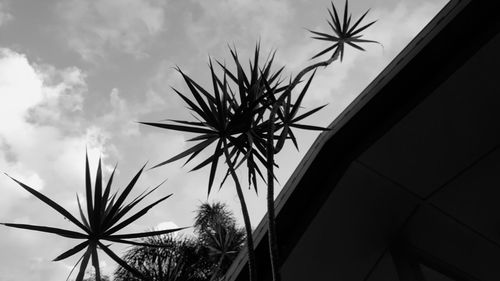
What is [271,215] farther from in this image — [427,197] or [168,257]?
[168,257]

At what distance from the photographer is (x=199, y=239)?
58.0 feet

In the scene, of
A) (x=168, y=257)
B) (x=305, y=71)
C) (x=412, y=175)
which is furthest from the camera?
(x=168, y=257)

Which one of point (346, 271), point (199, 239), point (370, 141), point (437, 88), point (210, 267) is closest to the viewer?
point (437, 88)

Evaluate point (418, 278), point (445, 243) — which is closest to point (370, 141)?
point (418, 278)

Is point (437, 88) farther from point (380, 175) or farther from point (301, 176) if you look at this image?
point (301, 176)

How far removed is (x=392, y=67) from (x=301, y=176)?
1.25 metres

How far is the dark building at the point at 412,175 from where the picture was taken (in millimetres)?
2891

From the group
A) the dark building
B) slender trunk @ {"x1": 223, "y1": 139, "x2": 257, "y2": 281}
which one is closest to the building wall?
the dark building

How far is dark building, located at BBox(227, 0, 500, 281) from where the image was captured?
2891mm

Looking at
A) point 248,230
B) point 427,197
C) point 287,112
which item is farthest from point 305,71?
point 248,230

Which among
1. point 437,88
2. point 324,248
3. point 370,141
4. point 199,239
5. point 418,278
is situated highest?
point 199,239

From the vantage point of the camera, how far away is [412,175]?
368cm

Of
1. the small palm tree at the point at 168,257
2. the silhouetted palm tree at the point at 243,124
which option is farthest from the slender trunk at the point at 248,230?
the small palm tree at the point at 168,257

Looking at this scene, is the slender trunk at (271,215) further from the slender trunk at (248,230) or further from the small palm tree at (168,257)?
the small palm tree at (168,257)
